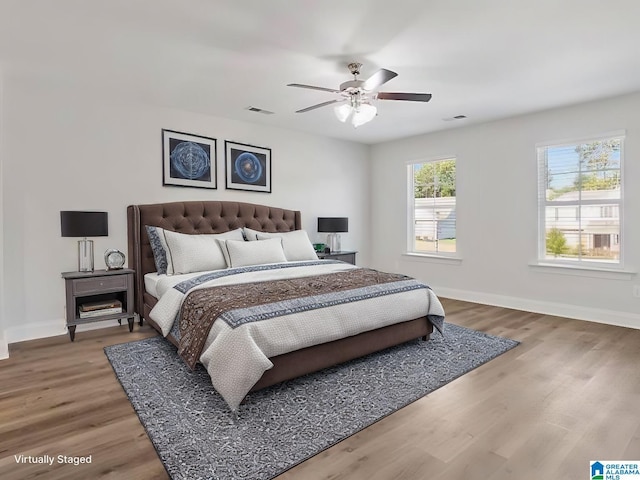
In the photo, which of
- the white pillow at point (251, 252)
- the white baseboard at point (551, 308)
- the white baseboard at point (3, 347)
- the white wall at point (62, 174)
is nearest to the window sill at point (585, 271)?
the white baseboard at point (551, 308)

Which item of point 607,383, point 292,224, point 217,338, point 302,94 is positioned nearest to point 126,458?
point 217,338

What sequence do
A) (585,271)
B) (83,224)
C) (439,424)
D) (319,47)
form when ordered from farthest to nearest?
1. (585,271)
2. (83,224)
3. (319,47)
4. (439,424)

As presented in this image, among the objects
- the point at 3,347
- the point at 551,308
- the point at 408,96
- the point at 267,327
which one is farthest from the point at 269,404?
the point at 551,308

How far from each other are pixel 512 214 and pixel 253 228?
3418mm

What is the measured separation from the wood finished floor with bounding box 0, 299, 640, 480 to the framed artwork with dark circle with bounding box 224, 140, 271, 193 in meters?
2.61

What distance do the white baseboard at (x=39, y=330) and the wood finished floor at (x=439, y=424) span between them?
1.29 ft

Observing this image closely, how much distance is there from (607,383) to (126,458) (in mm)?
3075

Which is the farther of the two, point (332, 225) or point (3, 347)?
point (332, 225)

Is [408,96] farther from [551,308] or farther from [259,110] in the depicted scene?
[551,308]

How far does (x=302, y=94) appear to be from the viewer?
157 inches

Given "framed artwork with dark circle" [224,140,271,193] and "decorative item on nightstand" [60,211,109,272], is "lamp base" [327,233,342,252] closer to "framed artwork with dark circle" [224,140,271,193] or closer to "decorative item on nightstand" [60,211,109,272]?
"framed artwork with dark circle" [224,140,271,193]

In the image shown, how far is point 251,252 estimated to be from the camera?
4.13 meters

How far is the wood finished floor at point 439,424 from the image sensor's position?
1778mm

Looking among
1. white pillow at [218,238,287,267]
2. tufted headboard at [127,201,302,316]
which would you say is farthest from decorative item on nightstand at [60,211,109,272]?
white pillow at [218,238,287,267]
